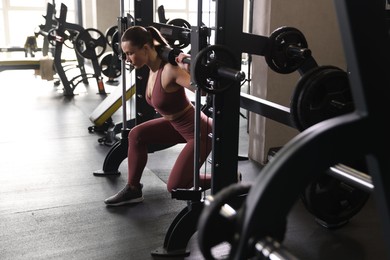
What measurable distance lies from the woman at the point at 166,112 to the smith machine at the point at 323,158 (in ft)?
4.27

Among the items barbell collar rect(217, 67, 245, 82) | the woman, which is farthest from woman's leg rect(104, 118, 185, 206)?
barbell collar rect(217, 67, 245, 82)

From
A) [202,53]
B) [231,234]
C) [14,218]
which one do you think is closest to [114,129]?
[14,218]

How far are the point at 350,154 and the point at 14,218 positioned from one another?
6.69 ft

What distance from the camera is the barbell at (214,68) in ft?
5.57

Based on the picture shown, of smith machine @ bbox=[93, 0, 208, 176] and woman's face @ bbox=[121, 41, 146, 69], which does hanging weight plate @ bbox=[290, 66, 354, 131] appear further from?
smith machine @ bbox=[93, 0, 208, 176]

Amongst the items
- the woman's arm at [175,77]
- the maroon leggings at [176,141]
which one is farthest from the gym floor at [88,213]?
the woman's arm at [175,77]

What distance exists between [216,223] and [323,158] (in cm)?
18

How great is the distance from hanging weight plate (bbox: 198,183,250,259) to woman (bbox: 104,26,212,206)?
1.32m

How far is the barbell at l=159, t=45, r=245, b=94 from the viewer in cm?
170

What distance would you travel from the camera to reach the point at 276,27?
2.97 meters

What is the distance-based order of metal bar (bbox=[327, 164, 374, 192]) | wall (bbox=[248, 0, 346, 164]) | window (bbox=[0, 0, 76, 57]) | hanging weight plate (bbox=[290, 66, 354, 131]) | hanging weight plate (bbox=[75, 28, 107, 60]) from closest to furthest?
metal bar (bbox=[327, 164, 374, 192]), hanging weight plate (bbox=[290, 66, 354, 131]), wall (bbox=[248, 0, 346, 164]), hanging weight plate (bbox=[75, 28, 107, 60]), window (bbox=[0, 0, 76, 57])

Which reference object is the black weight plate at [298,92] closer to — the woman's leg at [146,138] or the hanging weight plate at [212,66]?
the hanging weight plate at [212,66]

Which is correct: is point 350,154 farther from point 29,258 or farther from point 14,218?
point 14,218

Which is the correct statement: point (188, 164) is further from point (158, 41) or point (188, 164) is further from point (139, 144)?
point (158, 41)
